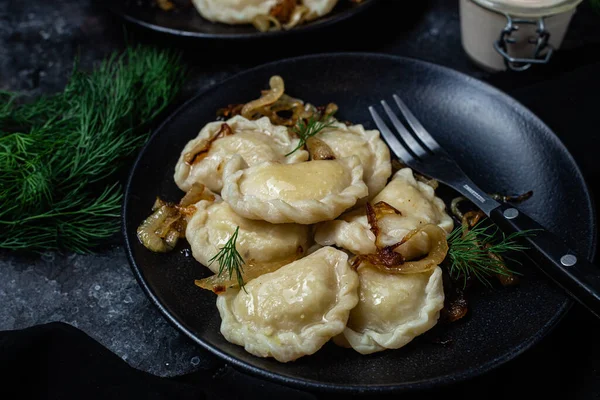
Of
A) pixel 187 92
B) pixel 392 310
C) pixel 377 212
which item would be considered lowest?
pixel 187 92

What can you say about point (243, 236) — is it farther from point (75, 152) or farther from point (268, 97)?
point (75, 152)

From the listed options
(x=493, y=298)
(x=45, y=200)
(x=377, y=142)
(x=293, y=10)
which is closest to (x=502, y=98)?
(x=377, y=142)

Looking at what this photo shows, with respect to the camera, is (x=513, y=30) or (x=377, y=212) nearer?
(x=377, y=212)

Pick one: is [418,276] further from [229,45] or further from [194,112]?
[229,45]

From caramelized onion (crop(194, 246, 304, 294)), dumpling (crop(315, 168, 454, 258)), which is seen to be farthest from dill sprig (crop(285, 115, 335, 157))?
caramelized onion (crop(194, 246, 304, 294))

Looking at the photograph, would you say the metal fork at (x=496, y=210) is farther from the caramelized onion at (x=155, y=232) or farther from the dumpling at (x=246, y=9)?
the caramelized onion at (x=155, y=232)

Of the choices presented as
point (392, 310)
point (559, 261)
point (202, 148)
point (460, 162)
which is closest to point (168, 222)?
point (202, 148)
